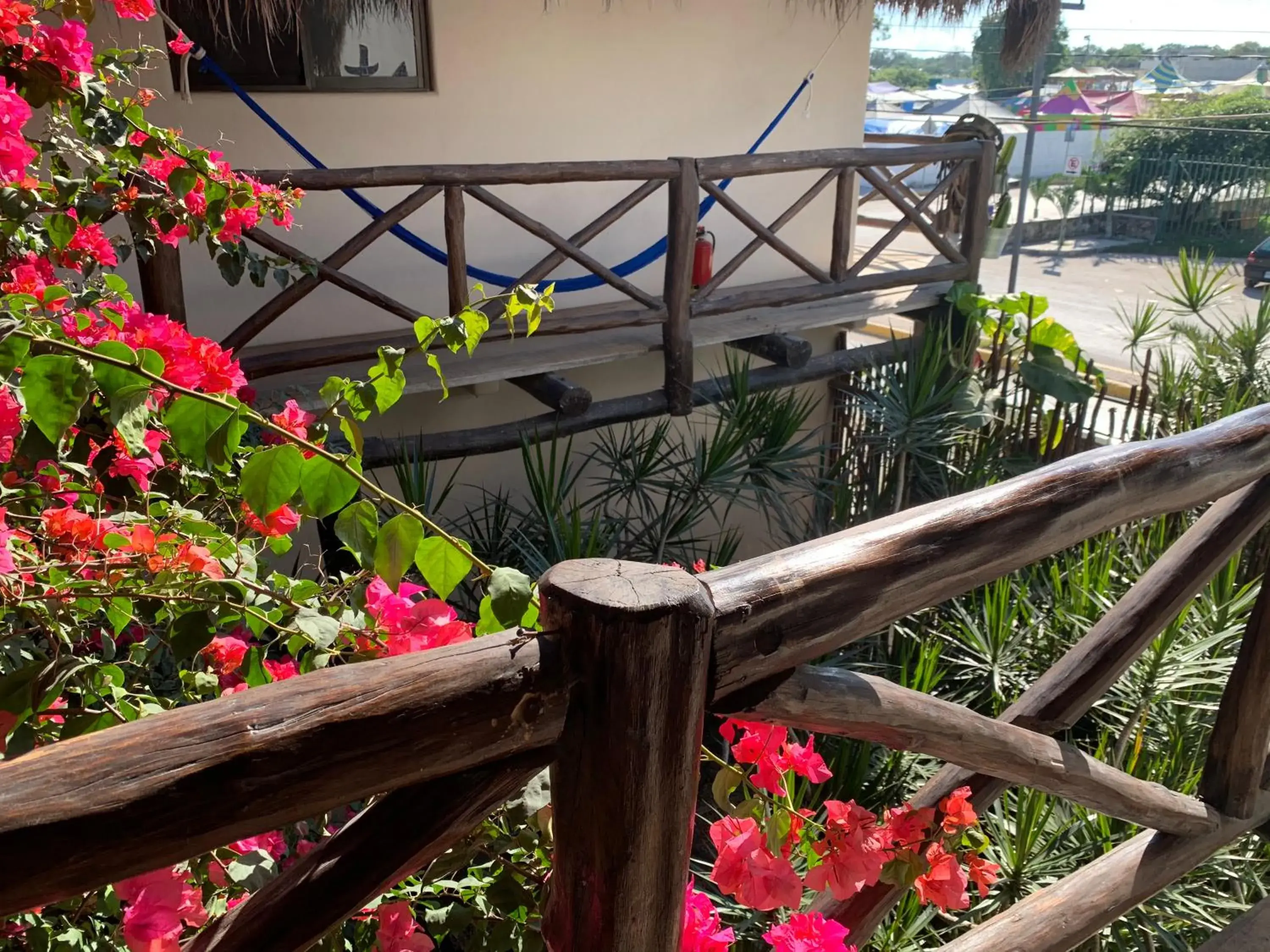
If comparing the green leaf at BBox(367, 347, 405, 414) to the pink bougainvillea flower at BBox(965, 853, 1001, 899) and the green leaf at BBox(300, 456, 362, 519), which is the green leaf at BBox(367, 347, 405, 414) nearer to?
the green leaf at BBox(300, 456, 362, 519)

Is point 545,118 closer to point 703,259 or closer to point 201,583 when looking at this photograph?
point 703,259

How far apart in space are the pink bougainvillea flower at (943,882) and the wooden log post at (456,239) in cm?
292

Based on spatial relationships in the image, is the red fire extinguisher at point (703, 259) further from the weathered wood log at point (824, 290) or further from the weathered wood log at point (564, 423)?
the weathered wood log at point (564, 423)

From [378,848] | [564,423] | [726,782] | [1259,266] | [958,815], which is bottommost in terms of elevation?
[1259,266]

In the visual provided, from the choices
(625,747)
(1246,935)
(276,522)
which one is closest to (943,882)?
(625,747)

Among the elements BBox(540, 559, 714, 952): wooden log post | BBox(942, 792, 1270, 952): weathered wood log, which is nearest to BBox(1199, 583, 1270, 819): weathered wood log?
BBox(942, 792, 1270, 952): weathered wood log

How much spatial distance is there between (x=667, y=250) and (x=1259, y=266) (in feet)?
33.2

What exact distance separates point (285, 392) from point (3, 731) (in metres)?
2.67

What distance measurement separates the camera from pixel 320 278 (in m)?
3.60

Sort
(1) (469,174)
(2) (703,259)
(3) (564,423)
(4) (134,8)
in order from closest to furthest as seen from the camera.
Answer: (4) (134,8) → (1) (469,174) → (3) (564,423) → (2) (703,259)

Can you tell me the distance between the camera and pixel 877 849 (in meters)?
1.23

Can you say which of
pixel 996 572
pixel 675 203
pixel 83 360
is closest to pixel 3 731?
pixel 83 360

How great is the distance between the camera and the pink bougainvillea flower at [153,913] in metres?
0.95

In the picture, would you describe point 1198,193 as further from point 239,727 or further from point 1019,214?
point 239,727
